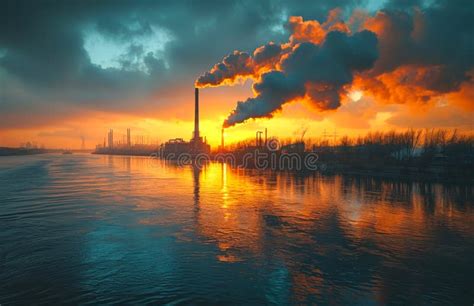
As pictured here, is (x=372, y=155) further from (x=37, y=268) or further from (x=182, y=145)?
(x=182, y=145)

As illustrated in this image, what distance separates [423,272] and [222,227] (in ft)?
24.7

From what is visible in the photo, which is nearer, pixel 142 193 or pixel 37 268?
pixel 37 268

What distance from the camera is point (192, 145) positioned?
102688 mm

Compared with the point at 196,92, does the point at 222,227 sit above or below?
below

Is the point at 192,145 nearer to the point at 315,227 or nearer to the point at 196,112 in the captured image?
the point at 196,112

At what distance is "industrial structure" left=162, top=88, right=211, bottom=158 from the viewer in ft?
284

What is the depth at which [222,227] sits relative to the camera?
45.0ft

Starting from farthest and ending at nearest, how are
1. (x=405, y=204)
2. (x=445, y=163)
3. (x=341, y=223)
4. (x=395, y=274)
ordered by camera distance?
(x=445, y=163), (x=405, y=204), (x=341, y=223), (x=395, y=274)

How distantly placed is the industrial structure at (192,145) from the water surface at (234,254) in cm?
6858

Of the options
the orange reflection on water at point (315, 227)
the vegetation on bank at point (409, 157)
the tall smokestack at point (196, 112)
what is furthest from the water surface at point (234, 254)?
the tall smokestack at point (196, 112)

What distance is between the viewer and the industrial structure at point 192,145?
284ft

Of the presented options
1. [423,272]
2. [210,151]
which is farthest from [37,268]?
[210,151]

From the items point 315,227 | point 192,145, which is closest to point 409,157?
point 315,227

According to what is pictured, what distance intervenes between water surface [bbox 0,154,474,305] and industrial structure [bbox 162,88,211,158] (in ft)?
225
